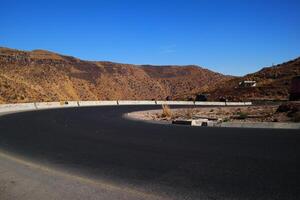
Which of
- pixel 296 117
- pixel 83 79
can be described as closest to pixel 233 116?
pixel 296 117

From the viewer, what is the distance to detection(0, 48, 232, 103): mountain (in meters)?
75.0

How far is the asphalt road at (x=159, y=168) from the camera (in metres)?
7.05

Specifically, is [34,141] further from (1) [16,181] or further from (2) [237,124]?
(2) [237,124]

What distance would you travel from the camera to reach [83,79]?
107 meters

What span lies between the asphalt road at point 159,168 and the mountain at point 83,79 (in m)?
50.3

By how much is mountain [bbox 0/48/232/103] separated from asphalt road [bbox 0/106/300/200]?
5033 centimetres

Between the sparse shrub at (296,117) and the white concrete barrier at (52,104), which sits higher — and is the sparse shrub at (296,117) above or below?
above

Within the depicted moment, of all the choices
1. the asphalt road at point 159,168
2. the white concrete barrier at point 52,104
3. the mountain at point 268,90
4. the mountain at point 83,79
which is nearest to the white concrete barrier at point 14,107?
the white concrete barrier at point 52,104

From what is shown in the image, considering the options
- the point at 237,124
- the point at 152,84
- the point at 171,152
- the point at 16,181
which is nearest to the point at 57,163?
the point at 16,181

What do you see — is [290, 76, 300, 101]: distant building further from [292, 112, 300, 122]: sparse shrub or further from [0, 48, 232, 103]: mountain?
[0, 48, 232, 103]: mountain

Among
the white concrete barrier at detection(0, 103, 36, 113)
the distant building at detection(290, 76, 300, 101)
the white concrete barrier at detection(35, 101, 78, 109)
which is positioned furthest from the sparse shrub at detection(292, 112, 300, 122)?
the white concrete barrier at detection(35, 101, 78, 109)

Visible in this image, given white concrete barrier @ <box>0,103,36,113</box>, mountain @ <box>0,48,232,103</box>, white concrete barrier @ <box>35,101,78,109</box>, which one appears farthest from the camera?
mountain @ <box>0,48,232,103</box>

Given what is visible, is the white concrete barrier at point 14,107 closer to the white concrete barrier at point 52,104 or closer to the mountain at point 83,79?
the white concrete barrier at point 52,104

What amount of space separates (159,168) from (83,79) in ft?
328
